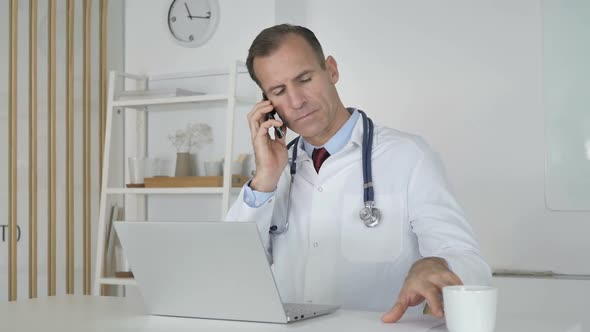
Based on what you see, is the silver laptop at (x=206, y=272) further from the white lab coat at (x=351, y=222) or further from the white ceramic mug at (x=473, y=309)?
the white lab coat at (x=351, y=222)

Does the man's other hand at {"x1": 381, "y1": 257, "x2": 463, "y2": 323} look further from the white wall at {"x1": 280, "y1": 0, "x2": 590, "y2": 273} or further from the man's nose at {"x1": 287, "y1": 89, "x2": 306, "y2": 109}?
the white wall at {"x1": 280, "y1": 0, "x2": 590, "y2": 273}

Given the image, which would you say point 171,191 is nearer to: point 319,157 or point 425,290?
point 319,157

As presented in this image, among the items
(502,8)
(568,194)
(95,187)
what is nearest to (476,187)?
(568,194)

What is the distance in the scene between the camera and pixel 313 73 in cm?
242

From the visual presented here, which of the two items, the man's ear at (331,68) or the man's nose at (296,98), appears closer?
the man's nose at (296,98)

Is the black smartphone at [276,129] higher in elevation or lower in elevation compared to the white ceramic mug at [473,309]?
higher

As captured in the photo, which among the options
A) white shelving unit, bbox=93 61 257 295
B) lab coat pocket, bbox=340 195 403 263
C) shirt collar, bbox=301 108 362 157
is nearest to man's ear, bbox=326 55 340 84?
shirt collar, bbox=301 108 362 157

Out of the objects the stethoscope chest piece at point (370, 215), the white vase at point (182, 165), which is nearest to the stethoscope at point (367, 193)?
the stethoscope chest piece at point (370, 215)

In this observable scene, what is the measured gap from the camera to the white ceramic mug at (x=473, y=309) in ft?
4.54

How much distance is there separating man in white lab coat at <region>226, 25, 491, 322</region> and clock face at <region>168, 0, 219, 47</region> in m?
2.08

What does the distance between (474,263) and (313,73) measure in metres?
0.79

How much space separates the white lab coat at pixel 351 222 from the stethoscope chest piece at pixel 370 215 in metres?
0.03

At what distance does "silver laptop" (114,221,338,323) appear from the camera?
1601 mm

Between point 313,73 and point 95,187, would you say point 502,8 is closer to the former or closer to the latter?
point 313,73
